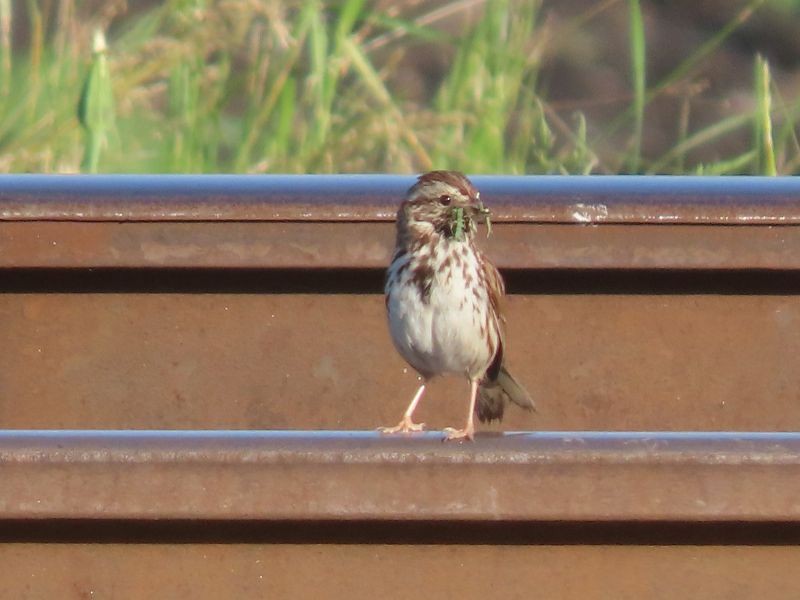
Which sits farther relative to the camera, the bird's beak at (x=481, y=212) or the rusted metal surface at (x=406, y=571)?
the bird's beak at (x=481, y=212)

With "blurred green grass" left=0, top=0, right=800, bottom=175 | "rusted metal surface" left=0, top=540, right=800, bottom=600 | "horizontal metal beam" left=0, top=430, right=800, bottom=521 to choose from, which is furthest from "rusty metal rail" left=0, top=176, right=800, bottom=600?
"blurred green grass" left=0, top=0, right=800, bottom=175

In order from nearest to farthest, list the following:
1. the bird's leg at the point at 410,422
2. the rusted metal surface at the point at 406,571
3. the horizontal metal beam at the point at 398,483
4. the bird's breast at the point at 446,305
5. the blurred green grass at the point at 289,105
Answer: the horizontal metal beam at the point at 398,483 → the rusted metal surface at the point at 406,571 → the bird's leg at the point at 410,422 → the bird's breast at the point at 446,305 → the blurred green grass at the point at 289,105

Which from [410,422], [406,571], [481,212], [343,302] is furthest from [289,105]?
[406,571]

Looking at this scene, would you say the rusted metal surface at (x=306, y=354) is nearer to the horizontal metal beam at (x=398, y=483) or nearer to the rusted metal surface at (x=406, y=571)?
the rusted metal surface at (x=406, y=571)

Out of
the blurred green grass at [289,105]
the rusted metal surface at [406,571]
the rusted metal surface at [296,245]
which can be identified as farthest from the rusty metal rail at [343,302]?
the blurred green grass at [289,105]

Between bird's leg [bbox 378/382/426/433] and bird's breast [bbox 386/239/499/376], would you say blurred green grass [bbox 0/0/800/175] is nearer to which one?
bird's breast [bbox 386/239/499/376]

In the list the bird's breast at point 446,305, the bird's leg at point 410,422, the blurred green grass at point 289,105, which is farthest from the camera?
the blurred green grass at point 289,105

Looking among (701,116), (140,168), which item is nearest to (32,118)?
(140,168)

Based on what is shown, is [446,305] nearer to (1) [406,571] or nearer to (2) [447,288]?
(2) [447,288]
